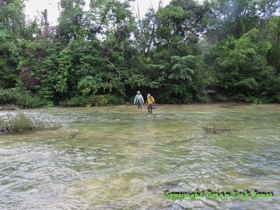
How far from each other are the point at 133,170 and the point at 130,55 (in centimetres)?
2172

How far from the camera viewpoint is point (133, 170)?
4.62 meters

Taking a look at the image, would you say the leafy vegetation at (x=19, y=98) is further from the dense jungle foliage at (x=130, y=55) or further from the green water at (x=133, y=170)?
the green water at (x=133, y=170)

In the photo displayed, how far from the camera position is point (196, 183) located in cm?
396

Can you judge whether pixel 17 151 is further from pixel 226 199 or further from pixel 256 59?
pixel 256 59

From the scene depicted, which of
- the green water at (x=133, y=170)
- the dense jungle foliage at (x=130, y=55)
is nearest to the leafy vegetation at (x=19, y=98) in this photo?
the dense jungle foliage at (x=130, y=55)

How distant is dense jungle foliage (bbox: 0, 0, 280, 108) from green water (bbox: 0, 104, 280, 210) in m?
15.5

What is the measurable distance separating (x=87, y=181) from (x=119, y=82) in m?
19.4

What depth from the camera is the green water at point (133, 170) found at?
3.36 m

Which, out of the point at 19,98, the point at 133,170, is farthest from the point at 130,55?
the point at 133,170

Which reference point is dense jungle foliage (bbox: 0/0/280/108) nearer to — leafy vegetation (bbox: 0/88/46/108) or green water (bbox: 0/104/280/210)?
leafy vegetation (bbox: 0/88/46/108)

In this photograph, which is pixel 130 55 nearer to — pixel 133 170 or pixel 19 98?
pixel 19 98

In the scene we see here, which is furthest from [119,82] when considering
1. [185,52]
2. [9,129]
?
[9,129]

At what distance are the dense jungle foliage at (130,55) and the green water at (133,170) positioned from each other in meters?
15.5

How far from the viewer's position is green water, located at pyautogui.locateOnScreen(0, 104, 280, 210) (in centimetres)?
336
